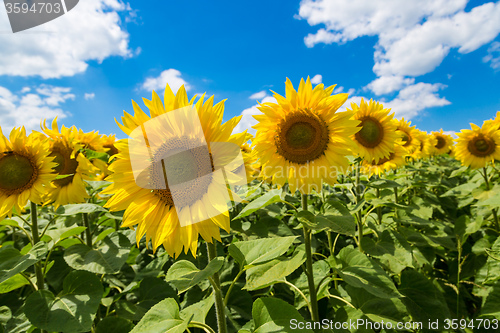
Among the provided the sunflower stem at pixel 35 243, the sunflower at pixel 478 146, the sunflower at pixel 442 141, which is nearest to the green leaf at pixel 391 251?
the sunflower stem at pixel 35 243

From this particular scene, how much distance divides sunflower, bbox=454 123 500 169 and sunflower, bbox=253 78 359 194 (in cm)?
516

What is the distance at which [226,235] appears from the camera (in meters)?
2.91

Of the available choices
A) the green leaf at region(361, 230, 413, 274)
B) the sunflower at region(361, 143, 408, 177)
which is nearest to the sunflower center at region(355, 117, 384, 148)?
the sunflower at region(361, 143, 408, 177)

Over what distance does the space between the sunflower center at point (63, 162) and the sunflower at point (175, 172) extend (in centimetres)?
226

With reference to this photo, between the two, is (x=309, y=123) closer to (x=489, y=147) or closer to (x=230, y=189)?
(x=230, y=189)

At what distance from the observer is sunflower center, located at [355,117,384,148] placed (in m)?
3.53

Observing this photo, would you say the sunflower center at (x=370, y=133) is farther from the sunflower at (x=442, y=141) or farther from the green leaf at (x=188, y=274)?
the sunflower at (x=442, y=141)

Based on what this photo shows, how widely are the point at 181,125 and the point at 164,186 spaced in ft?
1.28

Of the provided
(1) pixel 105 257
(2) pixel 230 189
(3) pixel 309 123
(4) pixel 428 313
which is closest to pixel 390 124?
(3) pixel 309 123

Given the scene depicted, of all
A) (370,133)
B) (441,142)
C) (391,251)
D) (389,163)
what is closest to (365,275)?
(391,251)

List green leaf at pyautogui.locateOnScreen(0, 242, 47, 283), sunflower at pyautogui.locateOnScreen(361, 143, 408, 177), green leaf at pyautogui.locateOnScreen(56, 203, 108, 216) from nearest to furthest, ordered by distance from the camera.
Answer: green leaf at pyautogui.locateOnScreen(0, 242, 47, 283) → green leaf at pyautogui.locateOnScreen(56, 203, 108, 216) → sunflower at pyautogui.locateOnScreen(361, 143, 408, 177)

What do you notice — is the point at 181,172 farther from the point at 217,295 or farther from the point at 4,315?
the point at 4,315

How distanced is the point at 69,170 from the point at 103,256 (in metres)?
1.40

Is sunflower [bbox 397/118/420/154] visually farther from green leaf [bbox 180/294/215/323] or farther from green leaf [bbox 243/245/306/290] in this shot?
green leaf [bbox 180/294/215/323]
